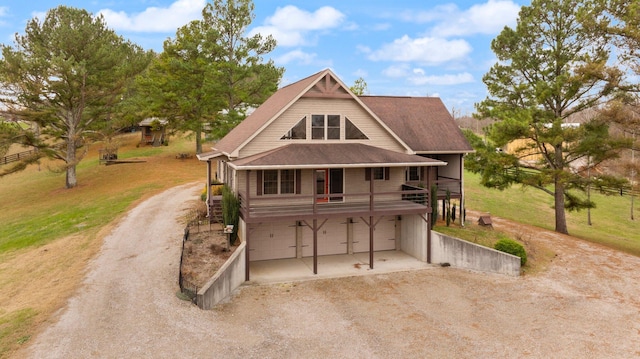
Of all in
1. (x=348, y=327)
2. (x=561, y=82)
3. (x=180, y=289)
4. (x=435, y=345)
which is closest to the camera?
(x=435, y=345)

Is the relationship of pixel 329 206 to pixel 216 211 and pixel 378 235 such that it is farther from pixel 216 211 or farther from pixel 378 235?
pixel 216 211

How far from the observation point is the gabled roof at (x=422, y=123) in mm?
24016

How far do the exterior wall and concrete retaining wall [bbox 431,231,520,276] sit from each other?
46 cm

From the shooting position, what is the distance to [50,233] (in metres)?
25.7

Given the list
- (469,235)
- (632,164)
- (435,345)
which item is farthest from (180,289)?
(632,164)

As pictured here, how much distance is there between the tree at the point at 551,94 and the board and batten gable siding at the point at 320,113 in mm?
8573

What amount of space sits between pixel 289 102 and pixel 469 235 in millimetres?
12087

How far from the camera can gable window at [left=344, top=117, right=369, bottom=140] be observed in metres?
21.2

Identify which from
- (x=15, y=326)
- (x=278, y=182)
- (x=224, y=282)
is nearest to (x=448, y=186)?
(x=278, y=182)

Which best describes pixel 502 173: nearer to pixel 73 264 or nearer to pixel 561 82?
pixel 561 82

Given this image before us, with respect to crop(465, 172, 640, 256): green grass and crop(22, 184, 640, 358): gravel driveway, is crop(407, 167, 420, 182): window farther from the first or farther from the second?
crop(465, 172, 640, 256): green grass

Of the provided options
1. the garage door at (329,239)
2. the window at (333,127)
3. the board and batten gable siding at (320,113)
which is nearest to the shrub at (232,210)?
the board and batten gable siding at (320,113)

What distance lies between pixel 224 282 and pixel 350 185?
8.38m

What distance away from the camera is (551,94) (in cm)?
2555
